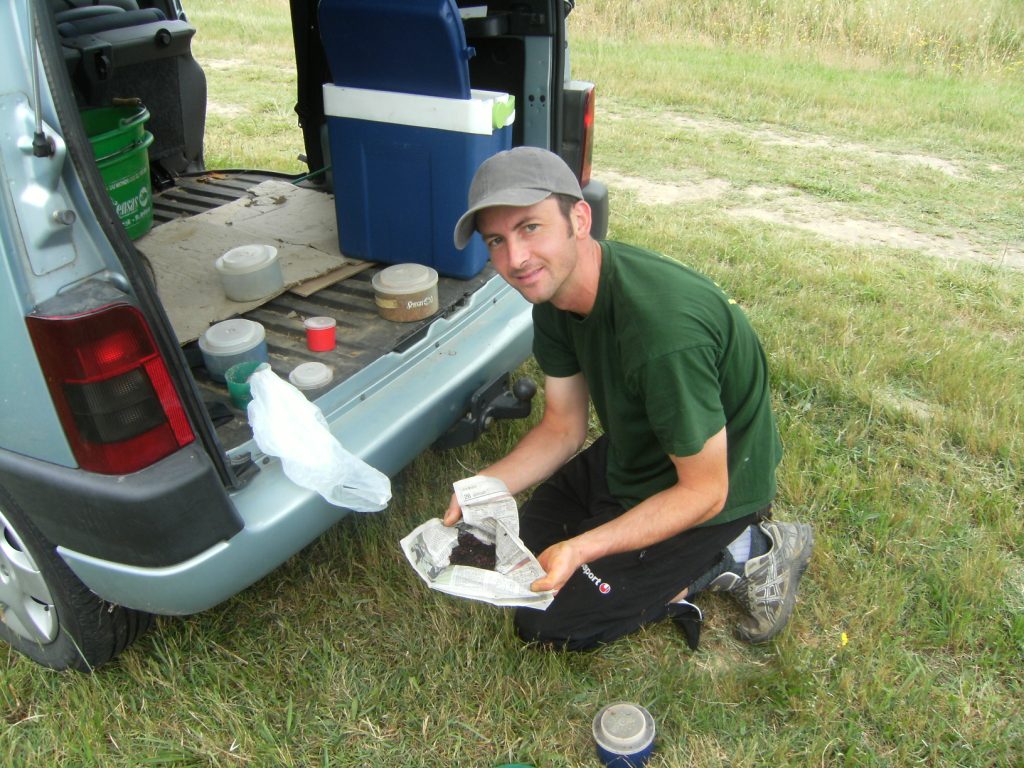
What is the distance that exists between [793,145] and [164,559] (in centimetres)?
553

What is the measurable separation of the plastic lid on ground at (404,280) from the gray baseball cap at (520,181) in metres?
0.65

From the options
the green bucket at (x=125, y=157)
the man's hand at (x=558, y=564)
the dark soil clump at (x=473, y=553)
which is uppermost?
the green bucket at (x=125, y=157)

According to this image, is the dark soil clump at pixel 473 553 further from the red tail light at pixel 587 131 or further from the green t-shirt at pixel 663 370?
the red tail light at pixel 587 131

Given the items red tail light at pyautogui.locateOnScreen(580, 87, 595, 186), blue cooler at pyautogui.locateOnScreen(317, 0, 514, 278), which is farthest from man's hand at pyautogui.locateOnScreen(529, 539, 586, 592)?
red tail light at pyautogui.locateOnScreen(580, 87, 595, 186)

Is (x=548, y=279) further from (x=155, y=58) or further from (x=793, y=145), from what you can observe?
(x=793, y=145)

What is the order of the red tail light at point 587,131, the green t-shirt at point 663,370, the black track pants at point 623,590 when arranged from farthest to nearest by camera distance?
1. the red tail light at point 587,131
2. the black track pants at point 623,590
3. the green t-shirt at point 663,370

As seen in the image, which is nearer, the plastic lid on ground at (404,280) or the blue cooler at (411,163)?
the plastic lid on ground at (404,280)

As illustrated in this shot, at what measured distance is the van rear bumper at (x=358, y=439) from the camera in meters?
1.63

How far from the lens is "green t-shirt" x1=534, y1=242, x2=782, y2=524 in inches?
68.2


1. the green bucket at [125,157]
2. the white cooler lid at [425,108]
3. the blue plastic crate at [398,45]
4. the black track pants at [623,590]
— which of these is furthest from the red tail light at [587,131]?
the green bucket at [125,157]

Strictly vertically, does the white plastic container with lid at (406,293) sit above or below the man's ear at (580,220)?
below

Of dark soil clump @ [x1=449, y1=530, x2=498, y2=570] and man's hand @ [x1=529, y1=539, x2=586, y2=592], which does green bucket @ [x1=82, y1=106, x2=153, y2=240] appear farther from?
man's hand @ [x1=529, y1=539, x2=586, y2=592]

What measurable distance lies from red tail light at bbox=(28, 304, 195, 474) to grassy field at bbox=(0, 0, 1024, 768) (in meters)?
0.69

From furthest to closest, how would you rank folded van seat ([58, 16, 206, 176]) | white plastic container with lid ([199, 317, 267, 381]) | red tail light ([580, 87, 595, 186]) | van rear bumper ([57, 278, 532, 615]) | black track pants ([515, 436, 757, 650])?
folded van seat ([58, 16, 206, 176]) < red tail light ([580, 87, 595, 186]) < white plastic container with lid ([199, 317, 267, 381]) < black track pants ([515, 436, 757, 650]) < van rear bumper ([57, 278, 532, 615])
